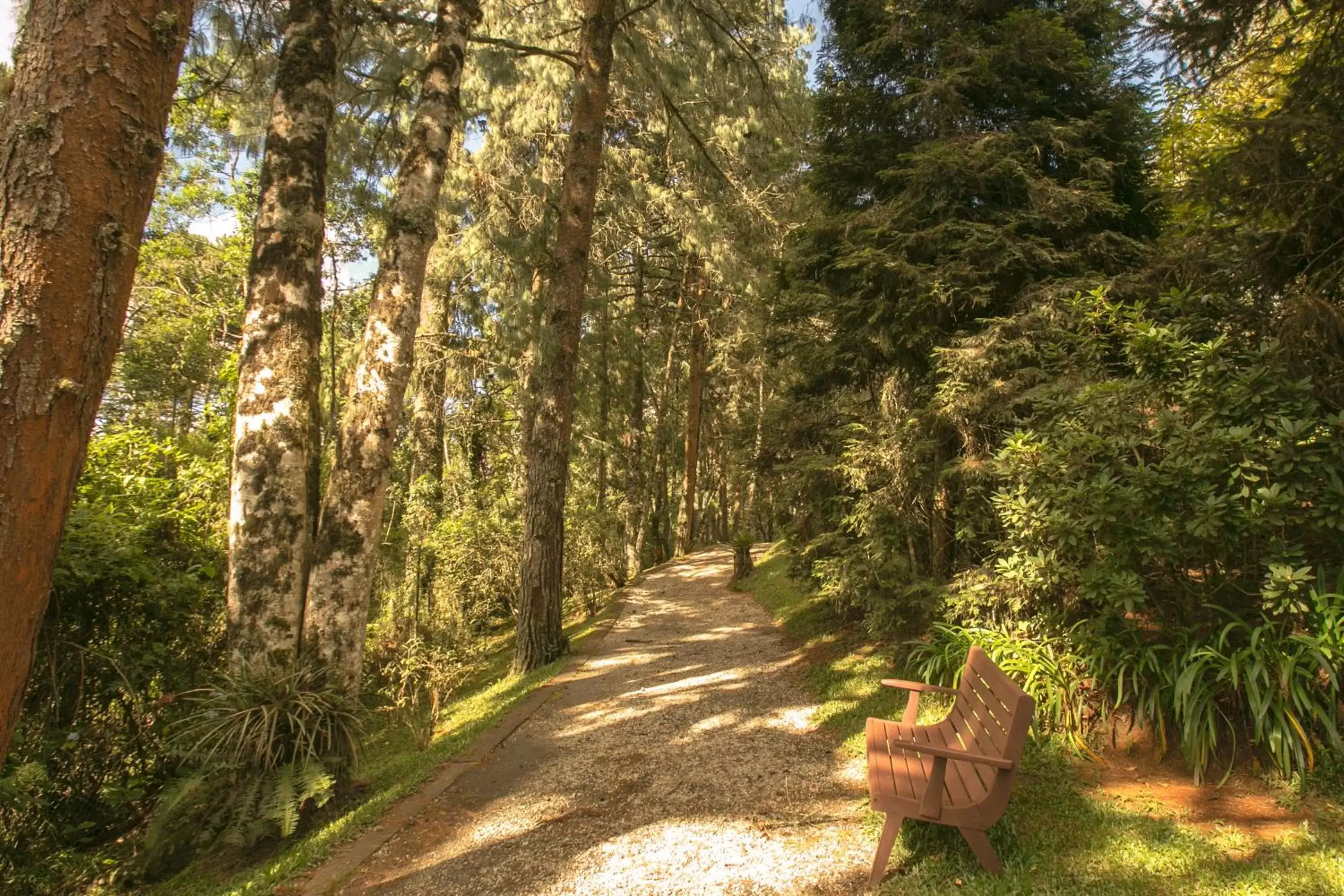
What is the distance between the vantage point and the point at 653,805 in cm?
427

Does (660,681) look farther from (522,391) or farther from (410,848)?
(522,391)

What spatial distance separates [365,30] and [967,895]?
958 cm

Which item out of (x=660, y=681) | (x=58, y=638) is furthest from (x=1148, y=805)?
(x=58, y=638)

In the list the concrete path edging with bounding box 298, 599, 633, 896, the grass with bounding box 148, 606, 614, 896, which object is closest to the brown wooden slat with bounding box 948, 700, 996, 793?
the concrete path edging with bounding box 298, 599, 633, 896

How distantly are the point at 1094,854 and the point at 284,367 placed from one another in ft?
18.2

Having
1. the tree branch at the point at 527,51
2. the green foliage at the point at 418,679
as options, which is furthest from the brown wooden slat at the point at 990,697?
the tree branch at the point at 527,51

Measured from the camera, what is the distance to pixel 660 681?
23.7ft

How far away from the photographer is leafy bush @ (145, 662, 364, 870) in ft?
13.0

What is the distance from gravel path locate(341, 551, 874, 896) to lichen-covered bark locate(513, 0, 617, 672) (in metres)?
1.07

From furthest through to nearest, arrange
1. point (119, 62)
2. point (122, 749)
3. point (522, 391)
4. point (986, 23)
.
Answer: point (522, 391) < point (986, 23) < point (122, 749) < point (119, 62)

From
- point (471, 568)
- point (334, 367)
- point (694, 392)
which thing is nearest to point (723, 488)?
point (694, 392)

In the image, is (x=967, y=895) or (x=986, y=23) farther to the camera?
(x=986, y=23)

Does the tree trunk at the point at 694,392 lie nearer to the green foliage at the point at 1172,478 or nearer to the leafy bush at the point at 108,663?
the leafy bush at the point at 108,663

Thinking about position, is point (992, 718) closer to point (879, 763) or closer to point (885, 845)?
point (879, 763)
